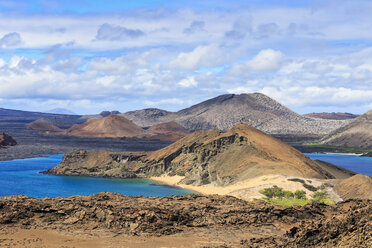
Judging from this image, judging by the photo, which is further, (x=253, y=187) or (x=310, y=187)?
(x=253, y=187)

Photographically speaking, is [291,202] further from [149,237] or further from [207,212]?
[149,237]

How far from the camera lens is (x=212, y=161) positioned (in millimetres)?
59250

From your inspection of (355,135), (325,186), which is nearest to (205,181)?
(325,186)

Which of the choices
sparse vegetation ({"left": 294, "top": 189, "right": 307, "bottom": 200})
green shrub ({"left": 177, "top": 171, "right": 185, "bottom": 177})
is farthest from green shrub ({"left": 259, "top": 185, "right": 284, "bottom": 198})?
green shrub ({"left": 177, "top": 171, "right": 185, "bottom": 177})

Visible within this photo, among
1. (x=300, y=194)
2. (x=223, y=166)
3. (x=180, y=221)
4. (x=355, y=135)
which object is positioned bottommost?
(x=300, y=194)

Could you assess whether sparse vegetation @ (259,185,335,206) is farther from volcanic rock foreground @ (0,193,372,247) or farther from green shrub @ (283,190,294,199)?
volcanic rock foreground @ (0,193,372,247)

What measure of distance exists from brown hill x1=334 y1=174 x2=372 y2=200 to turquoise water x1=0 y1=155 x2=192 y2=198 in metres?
16.9

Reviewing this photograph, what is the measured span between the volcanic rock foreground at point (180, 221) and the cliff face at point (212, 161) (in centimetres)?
3020

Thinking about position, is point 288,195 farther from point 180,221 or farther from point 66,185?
point 66,185

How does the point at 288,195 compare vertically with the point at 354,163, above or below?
Result: above

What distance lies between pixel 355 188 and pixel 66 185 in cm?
3477

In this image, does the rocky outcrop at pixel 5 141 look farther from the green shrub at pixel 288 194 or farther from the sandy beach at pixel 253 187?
the green shrub at pixel 288 194

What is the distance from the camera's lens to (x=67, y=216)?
1817cm

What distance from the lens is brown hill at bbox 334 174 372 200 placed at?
1535 inches
